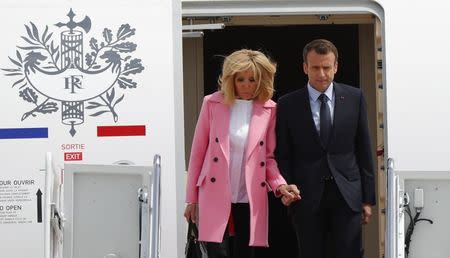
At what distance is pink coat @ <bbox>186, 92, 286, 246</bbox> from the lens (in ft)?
16.5

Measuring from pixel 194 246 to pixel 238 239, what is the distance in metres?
0.32

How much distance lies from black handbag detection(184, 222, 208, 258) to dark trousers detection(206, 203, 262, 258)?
13cm

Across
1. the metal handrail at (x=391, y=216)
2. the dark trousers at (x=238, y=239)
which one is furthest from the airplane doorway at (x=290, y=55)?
the metal handrail at (x=391, y=216)

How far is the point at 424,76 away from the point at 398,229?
1.59 meters

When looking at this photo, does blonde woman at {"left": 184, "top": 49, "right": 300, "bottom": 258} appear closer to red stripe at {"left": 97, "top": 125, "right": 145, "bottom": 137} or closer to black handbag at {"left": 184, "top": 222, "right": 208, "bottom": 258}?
black handbag at {"left": 184, "top": 222, "right": 208, "bottom": 258}

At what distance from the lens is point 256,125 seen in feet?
16.8

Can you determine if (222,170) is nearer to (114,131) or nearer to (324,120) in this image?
(324,120)

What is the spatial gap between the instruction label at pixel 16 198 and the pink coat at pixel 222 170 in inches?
41.7

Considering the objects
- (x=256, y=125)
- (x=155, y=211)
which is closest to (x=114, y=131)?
(x=256, y=125)

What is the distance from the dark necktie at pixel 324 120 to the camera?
16.4 feet

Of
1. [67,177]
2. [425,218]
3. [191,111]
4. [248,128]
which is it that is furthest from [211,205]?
[191,111]

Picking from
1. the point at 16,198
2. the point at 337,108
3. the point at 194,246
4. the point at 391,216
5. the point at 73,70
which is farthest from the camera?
the point at 73,70

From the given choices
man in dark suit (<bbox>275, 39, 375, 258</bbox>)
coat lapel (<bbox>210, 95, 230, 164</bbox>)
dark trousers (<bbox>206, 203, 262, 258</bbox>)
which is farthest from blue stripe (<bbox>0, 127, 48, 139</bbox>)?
man in dark suit (<bbox>275, 39, 375, 258</bbox>)

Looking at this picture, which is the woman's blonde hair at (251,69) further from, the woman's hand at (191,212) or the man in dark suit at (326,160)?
the woman's hand at (191,212)
